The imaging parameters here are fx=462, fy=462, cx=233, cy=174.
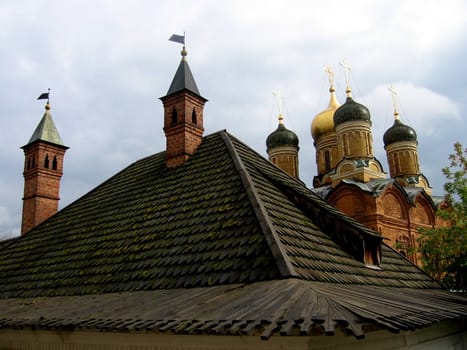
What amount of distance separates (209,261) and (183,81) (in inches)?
257

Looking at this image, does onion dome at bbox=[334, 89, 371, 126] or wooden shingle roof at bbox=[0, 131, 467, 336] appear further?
onion dome at bbox=[334, 89, 371, 126]

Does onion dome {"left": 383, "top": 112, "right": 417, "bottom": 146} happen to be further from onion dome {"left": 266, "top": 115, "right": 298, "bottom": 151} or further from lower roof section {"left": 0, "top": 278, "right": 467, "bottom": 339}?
lower roof section {"left": 0, "top": 278, "right": 467, "bottom": 339}

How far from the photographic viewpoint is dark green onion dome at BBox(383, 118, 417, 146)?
31734mm

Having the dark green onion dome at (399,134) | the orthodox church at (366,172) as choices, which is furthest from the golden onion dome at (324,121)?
the dark green onion dome at (399,134)

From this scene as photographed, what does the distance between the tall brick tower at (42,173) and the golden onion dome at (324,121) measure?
2205cm

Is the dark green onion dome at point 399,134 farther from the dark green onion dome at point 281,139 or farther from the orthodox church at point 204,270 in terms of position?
the orthodox church at point 204,270

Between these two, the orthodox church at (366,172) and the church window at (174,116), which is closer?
the church window at (174,116)

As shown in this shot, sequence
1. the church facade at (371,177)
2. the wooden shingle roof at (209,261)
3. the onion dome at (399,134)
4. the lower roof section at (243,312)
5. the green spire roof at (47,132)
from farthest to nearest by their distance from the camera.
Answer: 1. the onion dome at (399,134)
2. the church facade at (371,177)
3. the green spire roof at (47,132)
4. the wooden shingle roof at (209,261)
5. the lower roof section at (243,312)

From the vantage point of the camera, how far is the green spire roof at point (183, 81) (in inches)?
473

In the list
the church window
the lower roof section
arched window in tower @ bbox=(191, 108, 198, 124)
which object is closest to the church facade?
arched window in tower @ bbox=(191, 108, 198, 124)

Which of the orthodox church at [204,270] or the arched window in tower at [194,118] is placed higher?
the arched window in tower at [194,118]

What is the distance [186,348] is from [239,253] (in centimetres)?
164

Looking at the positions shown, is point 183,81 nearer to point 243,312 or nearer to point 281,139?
point 243,312

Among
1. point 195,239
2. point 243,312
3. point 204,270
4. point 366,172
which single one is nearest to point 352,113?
point 366,172
